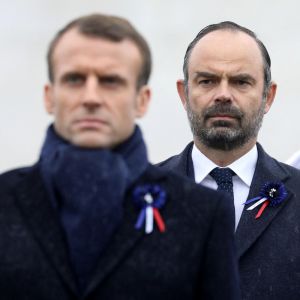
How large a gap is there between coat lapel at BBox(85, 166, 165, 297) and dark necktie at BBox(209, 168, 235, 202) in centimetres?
150

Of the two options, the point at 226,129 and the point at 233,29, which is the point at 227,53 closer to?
the point at 233,29

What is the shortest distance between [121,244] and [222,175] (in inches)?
69.2

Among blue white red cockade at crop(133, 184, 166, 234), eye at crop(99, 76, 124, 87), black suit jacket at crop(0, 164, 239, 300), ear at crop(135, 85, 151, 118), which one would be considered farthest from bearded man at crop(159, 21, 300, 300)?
eye at crop(99, 76, 124, 87)

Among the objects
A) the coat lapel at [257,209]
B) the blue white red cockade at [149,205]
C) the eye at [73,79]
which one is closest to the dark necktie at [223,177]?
the coat lapel at [257,209]

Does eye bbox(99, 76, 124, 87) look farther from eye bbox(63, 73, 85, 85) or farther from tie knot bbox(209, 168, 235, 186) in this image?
tie knot bbox(209, 168, 235, 186)

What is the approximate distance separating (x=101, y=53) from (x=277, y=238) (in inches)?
76.3

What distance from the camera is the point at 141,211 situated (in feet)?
11.5

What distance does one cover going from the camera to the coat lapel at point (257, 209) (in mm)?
4762

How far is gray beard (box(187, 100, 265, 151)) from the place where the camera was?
500cm

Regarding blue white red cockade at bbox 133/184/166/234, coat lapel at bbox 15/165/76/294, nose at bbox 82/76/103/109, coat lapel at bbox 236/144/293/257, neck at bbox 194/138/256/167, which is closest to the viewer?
nose at bbox 82/76/103/109

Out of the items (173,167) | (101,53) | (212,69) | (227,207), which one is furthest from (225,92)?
(101,53)

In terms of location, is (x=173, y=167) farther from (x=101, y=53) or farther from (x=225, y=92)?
(x=101, y=53)

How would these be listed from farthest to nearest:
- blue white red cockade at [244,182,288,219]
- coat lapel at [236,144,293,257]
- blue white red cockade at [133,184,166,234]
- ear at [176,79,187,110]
→ ear at [176,79,187,110] → blue white red cockade at [244,182,288,219] → coat lapel at [236,144,293,257] → blue white red cockade at [133,184,166,234]

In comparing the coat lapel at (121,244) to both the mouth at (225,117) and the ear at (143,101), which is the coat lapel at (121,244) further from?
the mouth at (225,117)
